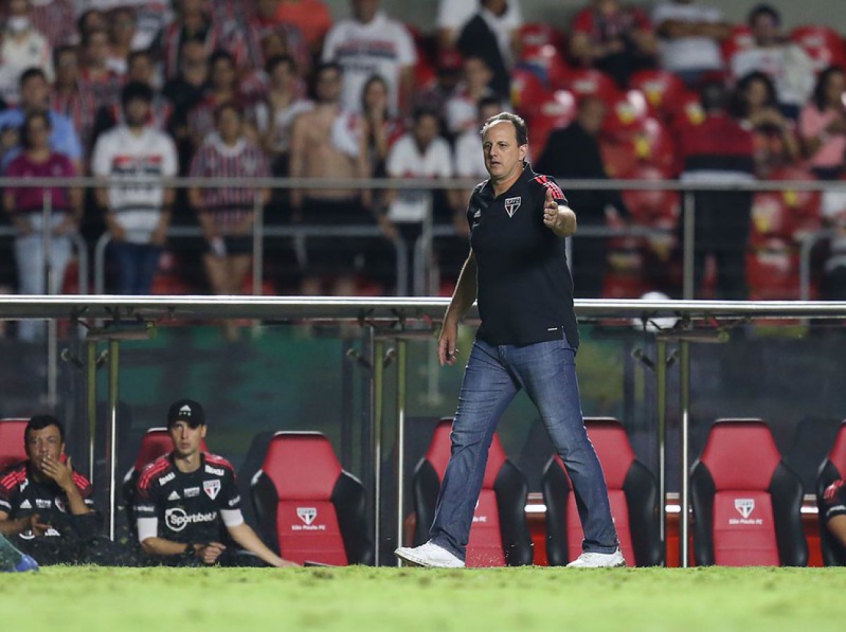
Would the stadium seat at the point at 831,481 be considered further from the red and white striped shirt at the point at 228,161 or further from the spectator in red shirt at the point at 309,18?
the spectator in red shirt at the point at 309,18

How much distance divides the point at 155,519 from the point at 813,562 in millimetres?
3376

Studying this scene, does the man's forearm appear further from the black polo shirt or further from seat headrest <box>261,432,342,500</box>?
seat headrest <box>261,432,342,500</box>

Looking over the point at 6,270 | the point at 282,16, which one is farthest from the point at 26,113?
the point at 282,16

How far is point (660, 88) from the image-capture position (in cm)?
1488

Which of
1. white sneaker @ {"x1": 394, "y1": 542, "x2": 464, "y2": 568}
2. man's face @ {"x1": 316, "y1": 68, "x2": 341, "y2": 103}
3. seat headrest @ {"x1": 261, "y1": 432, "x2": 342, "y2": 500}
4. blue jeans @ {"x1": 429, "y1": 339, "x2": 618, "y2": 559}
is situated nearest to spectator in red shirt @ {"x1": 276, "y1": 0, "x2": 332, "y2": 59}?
man's face @ {"x1": 316, "y1": 68, "x2": 341, "y2": 103}

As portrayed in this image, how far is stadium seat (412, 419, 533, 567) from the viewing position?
900 cm

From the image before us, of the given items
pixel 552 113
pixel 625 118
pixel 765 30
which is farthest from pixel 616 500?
pixel 765 30

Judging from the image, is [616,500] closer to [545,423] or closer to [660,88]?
[545,423]

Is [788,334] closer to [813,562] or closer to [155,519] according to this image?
[813,562]

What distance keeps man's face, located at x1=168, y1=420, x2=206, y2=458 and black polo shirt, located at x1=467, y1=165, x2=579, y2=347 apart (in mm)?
2408

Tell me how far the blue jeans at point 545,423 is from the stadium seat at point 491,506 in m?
1.91

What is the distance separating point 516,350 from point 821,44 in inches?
377

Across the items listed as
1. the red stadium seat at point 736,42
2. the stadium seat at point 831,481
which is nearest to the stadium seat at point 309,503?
the stadium seat at point 831,481

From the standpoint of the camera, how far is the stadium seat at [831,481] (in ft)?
29.4
